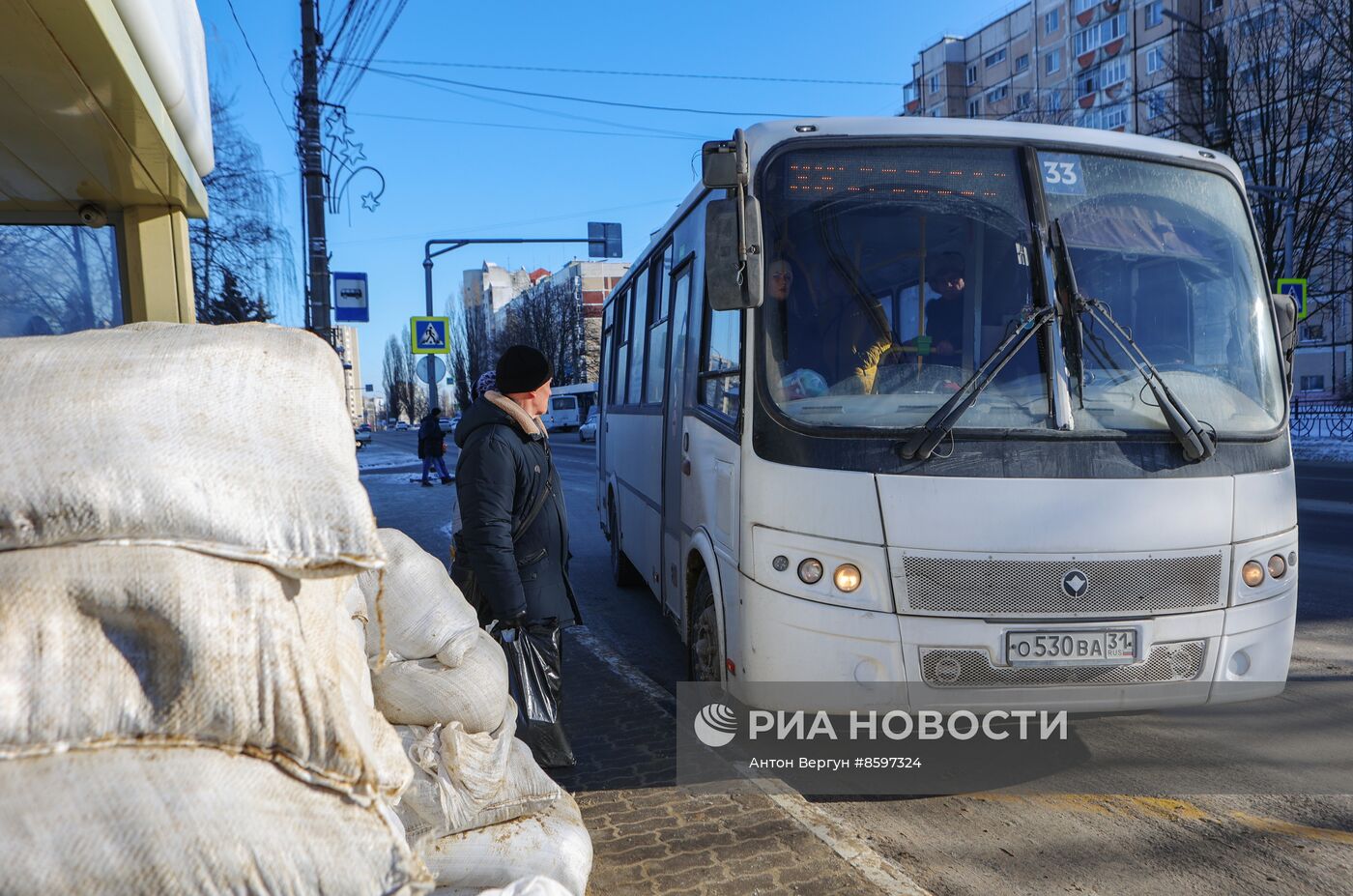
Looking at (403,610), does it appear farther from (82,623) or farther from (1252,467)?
(1252,467)

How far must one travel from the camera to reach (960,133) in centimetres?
476

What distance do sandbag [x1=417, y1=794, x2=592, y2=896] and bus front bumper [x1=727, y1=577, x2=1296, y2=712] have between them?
134 cm

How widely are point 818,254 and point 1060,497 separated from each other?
147 cm

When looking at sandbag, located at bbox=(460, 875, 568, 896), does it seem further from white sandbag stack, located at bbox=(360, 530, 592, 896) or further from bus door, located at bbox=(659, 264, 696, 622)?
bus door, located at bbox=(659, 264, 696, 622)

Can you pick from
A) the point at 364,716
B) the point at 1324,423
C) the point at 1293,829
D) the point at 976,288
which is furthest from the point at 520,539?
the point at 1324,423

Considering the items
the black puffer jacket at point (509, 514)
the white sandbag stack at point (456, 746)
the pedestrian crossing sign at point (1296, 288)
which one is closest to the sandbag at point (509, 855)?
the white sandbag stack at point (456, 746)

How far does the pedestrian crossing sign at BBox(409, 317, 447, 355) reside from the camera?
69.6ft

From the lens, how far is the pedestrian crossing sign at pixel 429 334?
69.6 feet

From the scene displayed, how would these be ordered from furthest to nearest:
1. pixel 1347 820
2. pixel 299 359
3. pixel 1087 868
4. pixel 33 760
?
pixel 1347 820
pixel 1087 868
pixel 299 359
pixel 33 760

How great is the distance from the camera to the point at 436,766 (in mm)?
2988

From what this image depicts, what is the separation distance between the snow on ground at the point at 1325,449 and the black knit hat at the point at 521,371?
23881mm

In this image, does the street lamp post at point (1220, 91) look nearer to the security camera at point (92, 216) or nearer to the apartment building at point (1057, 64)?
the apartment building at point (1057, 64)

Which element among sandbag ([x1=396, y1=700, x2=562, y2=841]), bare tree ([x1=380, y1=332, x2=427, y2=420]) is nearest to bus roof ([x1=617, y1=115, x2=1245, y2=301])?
sandbag ([x1=396, y1=700, x2=562, y2=841])

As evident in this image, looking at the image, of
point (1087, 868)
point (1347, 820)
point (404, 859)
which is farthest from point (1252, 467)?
point (404, 859)
